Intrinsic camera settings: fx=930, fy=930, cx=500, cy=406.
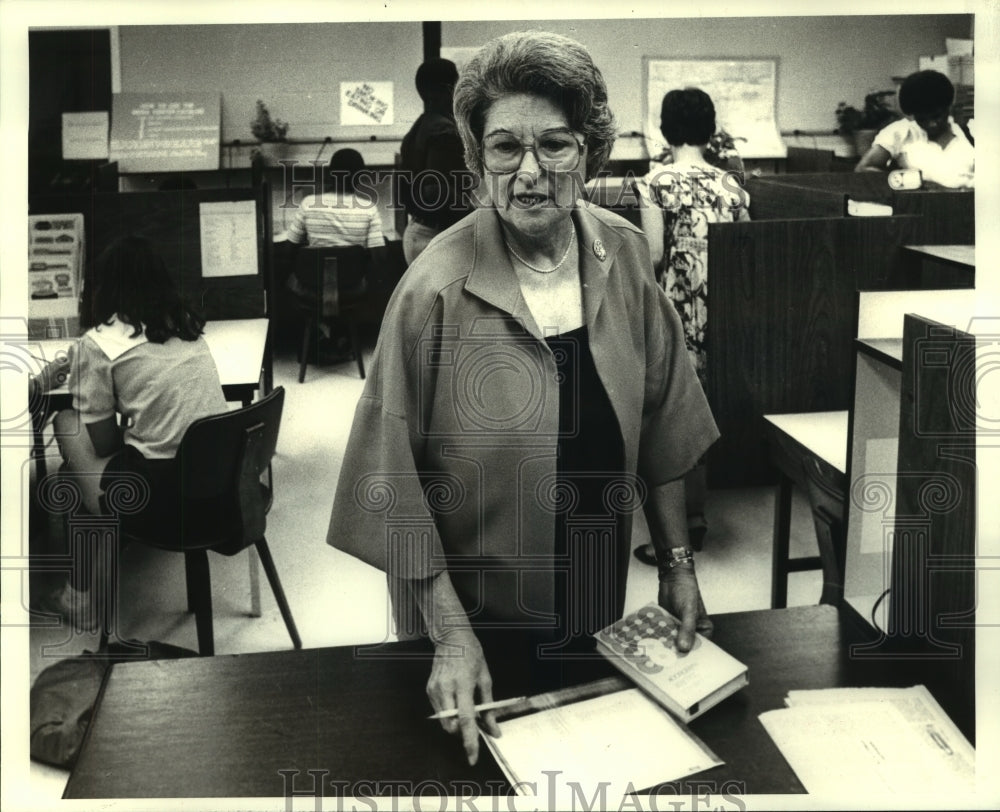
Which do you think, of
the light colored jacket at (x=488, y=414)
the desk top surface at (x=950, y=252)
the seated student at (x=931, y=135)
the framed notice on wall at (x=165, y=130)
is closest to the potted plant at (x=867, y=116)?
the seated student at (x=931, y=135)

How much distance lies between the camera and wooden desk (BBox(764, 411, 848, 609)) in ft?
5.82

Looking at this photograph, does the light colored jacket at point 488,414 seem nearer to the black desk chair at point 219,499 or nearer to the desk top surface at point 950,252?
the black desk chair at point 219,499

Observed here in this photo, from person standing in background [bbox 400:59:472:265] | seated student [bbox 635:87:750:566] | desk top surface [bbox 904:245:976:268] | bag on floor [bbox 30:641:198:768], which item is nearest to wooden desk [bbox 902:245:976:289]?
desk top surface [bbox 904:245:976:268]

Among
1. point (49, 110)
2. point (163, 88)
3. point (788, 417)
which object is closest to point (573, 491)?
point (788, 417)

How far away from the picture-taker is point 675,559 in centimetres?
135

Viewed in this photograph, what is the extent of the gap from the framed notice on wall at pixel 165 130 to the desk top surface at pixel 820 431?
3.80 feet

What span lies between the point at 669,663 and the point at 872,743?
28 cm

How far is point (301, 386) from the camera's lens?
1481 mm

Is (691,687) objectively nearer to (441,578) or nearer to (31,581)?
(441,578)

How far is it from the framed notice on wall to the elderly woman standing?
1.34ft

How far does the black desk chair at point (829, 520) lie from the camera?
4.99 feet

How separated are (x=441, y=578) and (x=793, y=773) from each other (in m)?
0.50

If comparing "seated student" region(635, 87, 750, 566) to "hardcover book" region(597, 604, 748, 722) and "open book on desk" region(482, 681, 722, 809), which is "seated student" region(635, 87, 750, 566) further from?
"open book on desk" region(482, 681, 722, 809)

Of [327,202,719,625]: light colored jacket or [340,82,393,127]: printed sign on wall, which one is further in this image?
[340,82,393,127]: printed sign on wall
